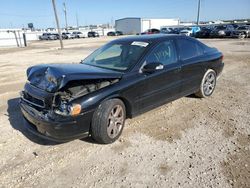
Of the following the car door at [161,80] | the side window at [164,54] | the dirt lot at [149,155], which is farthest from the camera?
the side window at [164,54]

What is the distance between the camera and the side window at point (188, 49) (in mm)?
4621

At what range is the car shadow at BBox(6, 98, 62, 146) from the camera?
3.69 m

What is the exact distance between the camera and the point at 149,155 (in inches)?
128

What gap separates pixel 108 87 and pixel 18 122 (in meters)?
2.16

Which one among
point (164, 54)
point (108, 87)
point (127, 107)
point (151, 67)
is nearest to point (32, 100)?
point (108, 87)

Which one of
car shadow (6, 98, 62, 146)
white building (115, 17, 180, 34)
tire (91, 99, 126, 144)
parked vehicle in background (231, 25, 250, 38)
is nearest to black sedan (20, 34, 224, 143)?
tire (91, 99, 126, 144)

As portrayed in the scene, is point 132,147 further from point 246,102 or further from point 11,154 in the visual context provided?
point 246,102

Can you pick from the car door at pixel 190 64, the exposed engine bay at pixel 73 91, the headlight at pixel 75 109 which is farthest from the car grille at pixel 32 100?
the car door at pixel 190 64

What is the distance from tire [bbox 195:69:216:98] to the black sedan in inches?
14.3

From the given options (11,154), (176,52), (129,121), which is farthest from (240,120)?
(11,154)

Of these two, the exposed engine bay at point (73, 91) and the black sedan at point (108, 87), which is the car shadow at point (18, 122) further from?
the exposed engine bay at point (73, 91)

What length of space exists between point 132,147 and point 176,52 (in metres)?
2.09

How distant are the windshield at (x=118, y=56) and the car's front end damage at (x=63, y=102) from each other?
44 cm

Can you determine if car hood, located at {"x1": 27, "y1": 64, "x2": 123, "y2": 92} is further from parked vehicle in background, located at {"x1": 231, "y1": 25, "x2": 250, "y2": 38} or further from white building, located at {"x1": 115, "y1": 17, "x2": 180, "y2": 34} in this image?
white building, located at {"x1": 115, "y1": 17, "x2": 180, "y2": 34}
